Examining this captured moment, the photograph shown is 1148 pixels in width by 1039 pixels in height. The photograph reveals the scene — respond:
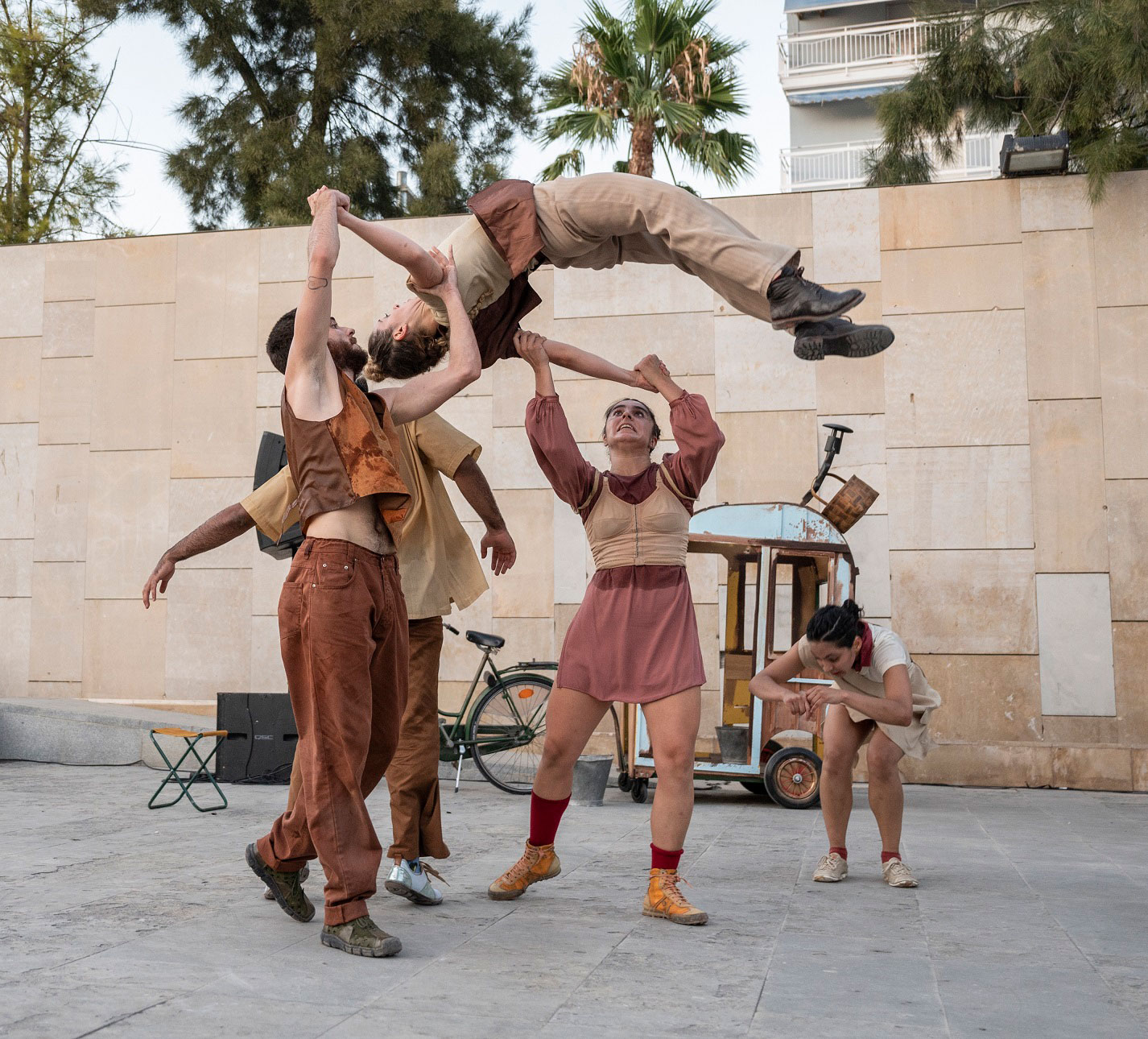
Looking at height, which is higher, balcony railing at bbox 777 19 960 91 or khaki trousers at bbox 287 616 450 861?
balcony railing at bbox 777 19 960 91

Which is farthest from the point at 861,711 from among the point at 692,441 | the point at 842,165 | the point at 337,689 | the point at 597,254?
the point at 842,165

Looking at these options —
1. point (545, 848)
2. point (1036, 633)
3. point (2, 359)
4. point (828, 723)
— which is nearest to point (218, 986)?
point (545, 848)

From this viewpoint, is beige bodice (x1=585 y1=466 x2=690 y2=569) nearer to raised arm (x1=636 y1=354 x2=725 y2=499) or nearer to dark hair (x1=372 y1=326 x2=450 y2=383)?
raised arm (x1=636 y1=354 x2=725 y2=499)

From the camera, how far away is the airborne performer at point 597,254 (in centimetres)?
324

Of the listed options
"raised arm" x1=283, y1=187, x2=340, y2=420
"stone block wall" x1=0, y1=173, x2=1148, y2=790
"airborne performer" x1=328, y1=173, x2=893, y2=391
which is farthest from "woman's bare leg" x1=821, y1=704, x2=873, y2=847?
"stone block wall" x1=0, y1=173, x2=1148, y2=790

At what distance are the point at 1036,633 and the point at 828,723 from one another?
161 inches

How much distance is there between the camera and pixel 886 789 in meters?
4.70

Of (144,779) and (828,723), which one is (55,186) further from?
(828,723)

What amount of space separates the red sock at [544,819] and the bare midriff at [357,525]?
4.06 ft

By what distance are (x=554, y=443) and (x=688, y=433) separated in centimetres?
48

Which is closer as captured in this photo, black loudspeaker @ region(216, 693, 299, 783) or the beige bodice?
the beige bodice

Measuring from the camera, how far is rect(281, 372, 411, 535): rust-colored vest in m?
3.30

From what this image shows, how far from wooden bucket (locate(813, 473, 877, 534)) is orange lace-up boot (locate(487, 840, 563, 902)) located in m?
4.17

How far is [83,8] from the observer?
48.5ft
